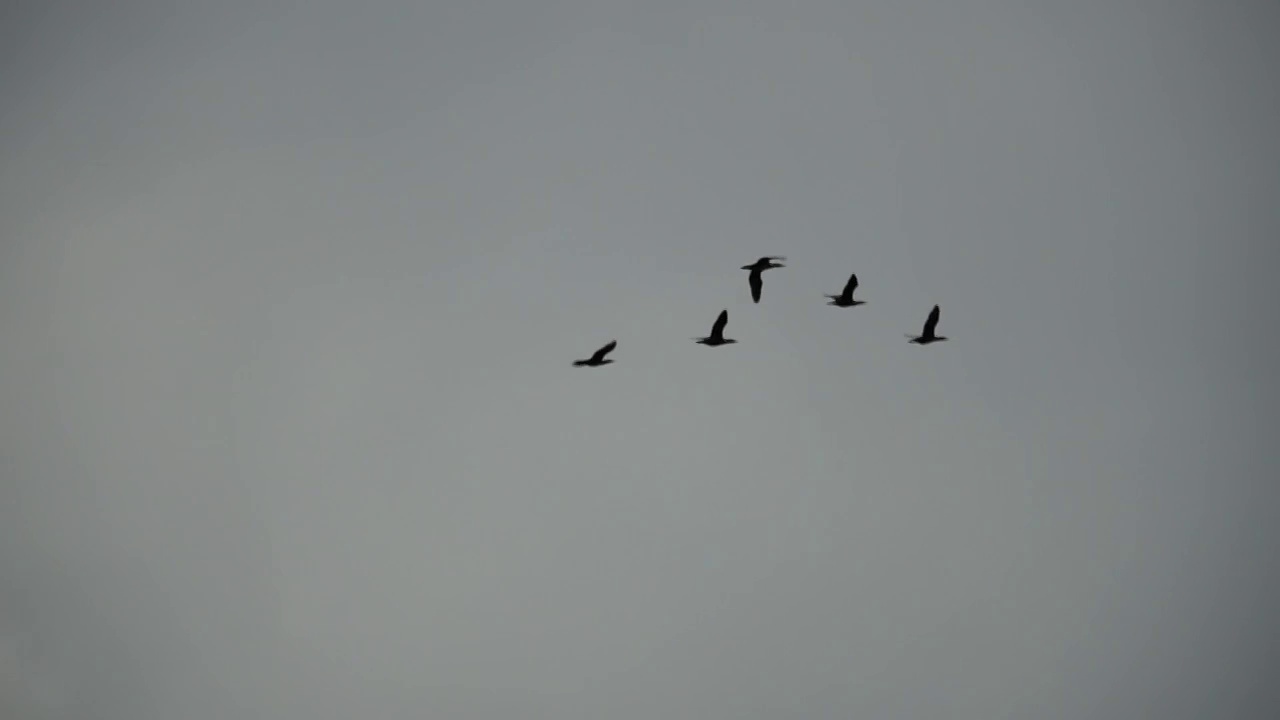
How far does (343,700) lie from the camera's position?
15338 cm

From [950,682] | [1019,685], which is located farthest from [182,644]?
[1019,685]

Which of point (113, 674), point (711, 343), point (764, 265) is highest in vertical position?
point (764, 265)

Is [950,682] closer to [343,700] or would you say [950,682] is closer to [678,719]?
[678,719]

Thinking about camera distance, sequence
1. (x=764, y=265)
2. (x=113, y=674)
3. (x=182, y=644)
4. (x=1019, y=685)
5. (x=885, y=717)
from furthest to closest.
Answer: (x=1019, y=685)
(x=885, y=717)
(x=182, y=644)
(x=113, y=674)
(x=764, y=265)

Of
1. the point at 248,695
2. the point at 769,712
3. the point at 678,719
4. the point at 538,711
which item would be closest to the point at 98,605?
the point at 248,695

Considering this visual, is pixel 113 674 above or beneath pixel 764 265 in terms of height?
beneath

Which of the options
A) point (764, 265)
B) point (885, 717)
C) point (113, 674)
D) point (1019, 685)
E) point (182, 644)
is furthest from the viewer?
point (1019, 685)

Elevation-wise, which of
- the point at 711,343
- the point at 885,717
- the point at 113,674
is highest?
the point at 711,343

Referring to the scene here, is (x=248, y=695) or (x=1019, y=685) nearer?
(x=248, y=695)

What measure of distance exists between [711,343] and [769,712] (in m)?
117

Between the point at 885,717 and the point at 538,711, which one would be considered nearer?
the point at 538,711

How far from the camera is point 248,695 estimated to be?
15100 cm

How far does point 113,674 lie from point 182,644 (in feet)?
40.3

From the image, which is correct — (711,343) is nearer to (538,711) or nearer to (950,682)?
(538,711)
